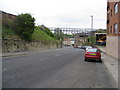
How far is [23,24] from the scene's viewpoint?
2755 cm

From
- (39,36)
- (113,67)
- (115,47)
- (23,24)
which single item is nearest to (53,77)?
(113,67)

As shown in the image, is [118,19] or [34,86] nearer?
[34,86]

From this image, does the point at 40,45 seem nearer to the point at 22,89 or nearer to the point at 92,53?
the point at 92,53

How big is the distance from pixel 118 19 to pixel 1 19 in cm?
2121

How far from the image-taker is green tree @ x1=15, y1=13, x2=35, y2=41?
90.2 feet

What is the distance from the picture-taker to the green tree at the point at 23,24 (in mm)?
27484

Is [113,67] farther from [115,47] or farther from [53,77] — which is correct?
[115,47]

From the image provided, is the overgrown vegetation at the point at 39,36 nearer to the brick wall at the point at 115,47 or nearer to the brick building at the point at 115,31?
the brick building at the point at 115,31

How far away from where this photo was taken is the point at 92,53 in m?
14.9

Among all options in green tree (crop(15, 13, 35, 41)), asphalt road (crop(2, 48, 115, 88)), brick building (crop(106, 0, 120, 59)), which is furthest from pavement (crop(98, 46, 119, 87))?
green tree (crop(15, 13, 35, 41))

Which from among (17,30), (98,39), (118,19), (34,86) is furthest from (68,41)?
(34,86)

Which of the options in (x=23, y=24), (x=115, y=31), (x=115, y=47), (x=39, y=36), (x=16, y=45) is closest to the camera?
(x=115, y=47)

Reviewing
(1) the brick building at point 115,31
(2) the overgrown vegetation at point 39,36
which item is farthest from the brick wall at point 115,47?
(2) the overgrown vegetation at point 39,36

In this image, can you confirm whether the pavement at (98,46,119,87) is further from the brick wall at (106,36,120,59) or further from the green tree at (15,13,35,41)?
the green tree at (15,13,35,41)
